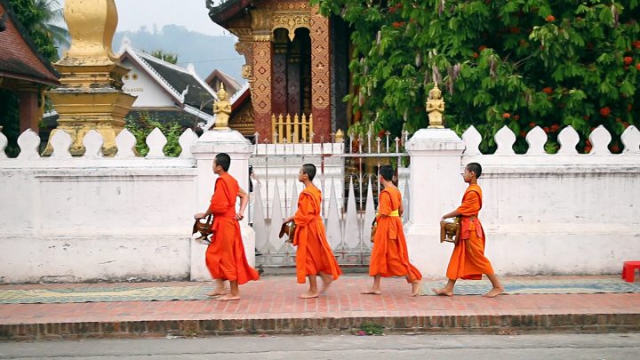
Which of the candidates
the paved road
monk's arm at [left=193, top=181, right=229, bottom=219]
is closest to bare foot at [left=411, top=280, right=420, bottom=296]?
the paved road

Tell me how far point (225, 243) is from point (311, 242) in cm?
84

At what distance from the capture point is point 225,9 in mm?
16984

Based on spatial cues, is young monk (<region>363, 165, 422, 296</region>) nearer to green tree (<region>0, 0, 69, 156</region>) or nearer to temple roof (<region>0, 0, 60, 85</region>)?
temple roof (<region>0, 0, 60, 85</region>)

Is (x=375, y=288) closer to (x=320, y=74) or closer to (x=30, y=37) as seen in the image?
(x=320, y=74)

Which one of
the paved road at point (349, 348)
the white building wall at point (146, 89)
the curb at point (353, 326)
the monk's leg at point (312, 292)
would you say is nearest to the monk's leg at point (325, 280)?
the monk's leg at point (312, 292)

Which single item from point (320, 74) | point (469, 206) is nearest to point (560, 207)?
point (469, 206)

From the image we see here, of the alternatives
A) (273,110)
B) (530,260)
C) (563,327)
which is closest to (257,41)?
(273,110)

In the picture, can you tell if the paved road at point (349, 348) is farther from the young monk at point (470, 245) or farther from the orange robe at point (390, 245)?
the orange robe at point (390, 245)

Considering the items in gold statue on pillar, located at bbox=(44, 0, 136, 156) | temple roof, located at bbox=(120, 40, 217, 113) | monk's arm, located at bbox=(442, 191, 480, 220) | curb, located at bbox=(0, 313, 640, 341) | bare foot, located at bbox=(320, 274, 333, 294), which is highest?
temple roof, located at bbox=(120, 40, 217, 113)

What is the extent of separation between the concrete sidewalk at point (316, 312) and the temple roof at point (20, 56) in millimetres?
12634

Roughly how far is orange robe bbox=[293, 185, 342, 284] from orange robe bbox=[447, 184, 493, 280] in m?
1.20

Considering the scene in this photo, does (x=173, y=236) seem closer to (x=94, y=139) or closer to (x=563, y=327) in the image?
(x=94, y=139)

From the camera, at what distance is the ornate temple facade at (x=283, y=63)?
54.9 feet

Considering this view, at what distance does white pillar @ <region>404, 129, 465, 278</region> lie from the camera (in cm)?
948
